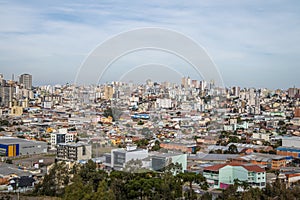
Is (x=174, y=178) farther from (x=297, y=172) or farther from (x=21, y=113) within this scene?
(x=21, y=113)

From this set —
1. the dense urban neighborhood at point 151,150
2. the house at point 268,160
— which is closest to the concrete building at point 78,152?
the dense urban neighborhood at point 151,150

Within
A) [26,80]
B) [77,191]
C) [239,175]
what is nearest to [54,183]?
[77,191]

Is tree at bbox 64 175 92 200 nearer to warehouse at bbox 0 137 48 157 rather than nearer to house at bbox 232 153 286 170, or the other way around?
house at bbox 232 153 286 170

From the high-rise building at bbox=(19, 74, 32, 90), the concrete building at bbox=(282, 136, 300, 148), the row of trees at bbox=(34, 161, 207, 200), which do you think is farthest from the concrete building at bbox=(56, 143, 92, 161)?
the high-rise building at bbox=(19, 74, 32, 90)

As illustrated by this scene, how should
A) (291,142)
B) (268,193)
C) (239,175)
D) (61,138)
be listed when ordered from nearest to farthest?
(268,193), (239,175), (291,142), (61,138)

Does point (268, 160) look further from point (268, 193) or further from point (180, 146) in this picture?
point (268, 193)

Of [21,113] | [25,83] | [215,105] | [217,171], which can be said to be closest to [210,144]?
[215,105]
